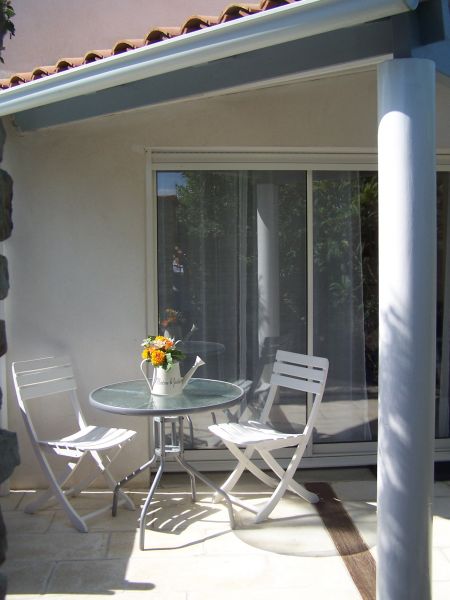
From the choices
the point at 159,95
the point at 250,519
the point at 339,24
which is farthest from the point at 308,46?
the point at 250,519

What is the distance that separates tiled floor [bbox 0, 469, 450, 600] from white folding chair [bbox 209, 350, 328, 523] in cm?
13

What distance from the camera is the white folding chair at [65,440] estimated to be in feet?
13.7

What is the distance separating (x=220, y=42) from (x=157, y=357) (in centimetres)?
202

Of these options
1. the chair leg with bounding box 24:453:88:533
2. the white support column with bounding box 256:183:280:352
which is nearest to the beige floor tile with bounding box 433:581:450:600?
the chair leg with bounding box 24:453:88:533

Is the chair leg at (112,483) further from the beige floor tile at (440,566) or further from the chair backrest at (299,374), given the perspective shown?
the beige floor tile at (440,566)

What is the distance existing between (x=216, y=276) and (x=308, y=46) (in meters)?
2.36

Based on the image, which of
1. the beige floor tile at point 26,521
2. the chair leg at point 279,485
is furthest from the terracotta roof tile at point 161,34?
the beige floor tile at point 26,521

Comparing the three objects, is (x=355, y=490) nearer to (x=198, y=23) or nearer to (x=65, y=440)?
(x=65, y=440)

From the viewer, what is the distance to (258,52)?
334 cm

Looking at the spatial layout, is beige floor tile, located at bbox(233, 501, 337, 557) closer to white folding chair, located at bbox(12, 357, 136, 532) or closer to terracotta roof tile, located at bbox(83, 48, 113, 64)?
white folding chair, located at bbox(12, 357, 136, 532)

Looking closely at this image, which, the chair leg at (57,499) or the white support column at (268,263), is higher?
the white support column at (268,263)

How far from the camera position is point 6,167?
476cm

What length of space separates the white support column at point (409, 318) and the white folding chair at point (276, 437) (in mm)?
1517

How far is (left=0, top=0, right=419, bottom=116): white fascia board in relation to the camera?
8.10ft
